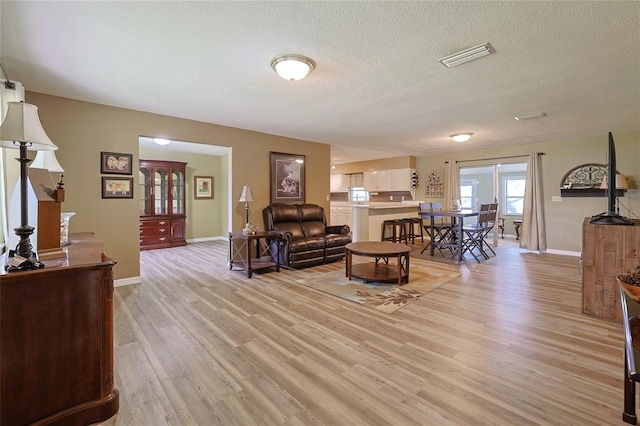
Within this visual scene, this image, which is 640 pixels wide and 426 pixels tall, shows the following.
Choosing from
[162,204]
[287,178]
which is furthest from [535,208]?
[162,204]

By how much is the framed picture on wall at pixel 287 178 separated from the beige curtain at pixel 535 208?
524 cm

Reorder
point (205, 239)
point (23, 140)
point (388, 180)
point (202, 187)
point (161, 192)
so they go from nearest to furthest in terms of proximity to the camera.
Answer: point (23, 140) → point (161, 192) → point (202, 187) → point (205, 239) → point (388, 180)

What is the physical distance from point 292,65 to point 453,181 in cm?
648

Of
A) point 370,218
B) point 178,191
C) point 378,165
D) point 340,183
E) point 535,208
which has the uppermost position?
point 378,165

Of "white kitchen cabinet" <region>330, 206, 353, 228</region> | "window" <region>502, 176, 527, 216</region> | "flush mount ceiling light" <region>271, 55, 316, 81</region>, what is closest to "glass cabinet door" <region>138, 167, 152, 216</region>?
"white kitchen cabinet" <region>330, 206, 353, 228</region>

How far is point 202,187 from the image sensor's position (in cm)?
821

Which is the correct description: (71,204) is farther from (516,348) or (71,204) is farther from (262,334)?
(516,348)

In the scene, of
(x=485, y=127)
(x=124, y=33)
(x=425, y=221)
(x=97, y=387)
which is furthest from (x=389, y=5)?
(x=425, y=221)

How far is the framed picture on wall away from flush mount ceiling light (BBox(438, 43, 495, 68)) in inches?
146

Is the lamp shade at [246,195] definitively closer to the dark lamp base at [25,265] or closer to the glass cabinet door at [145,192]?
the glass cabinet door at [145,192]

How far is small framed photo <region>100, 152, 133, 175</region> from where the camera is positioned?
390 centimetres

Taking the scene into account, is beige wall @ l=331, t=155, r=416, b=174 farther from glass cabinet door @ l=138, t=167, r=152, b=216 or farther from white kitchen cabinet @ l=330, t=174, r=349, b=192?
glass cabinet door @ l=138, t=167, r=152, b=216

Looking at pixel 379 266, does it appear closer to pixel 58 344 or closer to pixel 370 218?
pixel 370 218

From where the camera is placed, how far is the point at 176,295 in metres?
3.61
